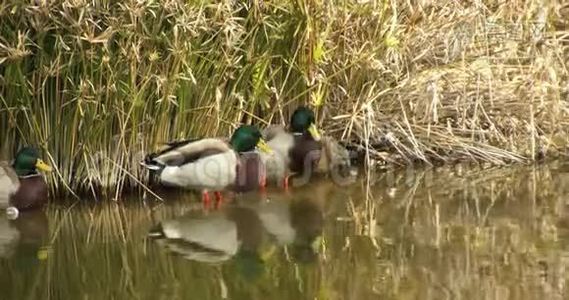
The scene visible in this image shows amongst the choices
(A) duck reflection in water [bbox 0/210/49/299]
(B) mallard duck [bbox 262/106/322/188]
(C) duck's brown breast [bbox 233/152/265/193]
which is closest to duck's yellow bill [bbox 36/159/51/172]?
(A) duck reflection in water [bbox 0/210/49/299]

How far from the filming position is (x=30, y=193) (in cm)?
653

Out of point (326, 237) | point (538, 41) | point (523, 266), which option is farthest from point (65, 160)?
point (538, 41)

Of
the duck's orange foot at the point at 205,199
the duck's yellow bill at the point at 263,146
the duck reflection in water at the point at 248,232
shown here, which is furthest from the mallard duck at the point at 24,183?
the duck's yellow bill at the point at 263,146

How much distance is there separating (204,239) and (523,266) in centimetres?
173

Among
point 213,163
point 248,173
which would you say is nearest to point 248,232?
point 213,163

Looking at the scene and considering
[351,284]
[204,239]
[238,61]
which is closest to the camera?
[351,284]

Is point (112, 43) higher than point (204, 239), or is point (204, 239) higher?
point (112, 43)

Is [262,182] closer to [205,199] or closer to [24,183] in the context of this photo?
[205,199]

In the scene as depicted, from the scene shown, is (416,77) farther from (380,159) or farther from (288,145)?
(288,145)

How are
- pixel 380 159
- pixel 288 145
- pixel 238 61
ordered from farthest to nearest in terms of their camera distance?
1. pixel 380 159
2. pixel 288 145
3. pixel 238 61

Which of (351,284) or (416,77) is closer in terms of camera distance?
(351,284)

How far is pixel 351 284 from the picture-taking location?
201 inches

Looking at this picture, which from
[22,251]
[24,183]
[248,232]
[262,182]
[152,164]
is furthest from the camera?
[262,182]

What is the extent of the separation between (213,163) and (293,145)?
78 cm
